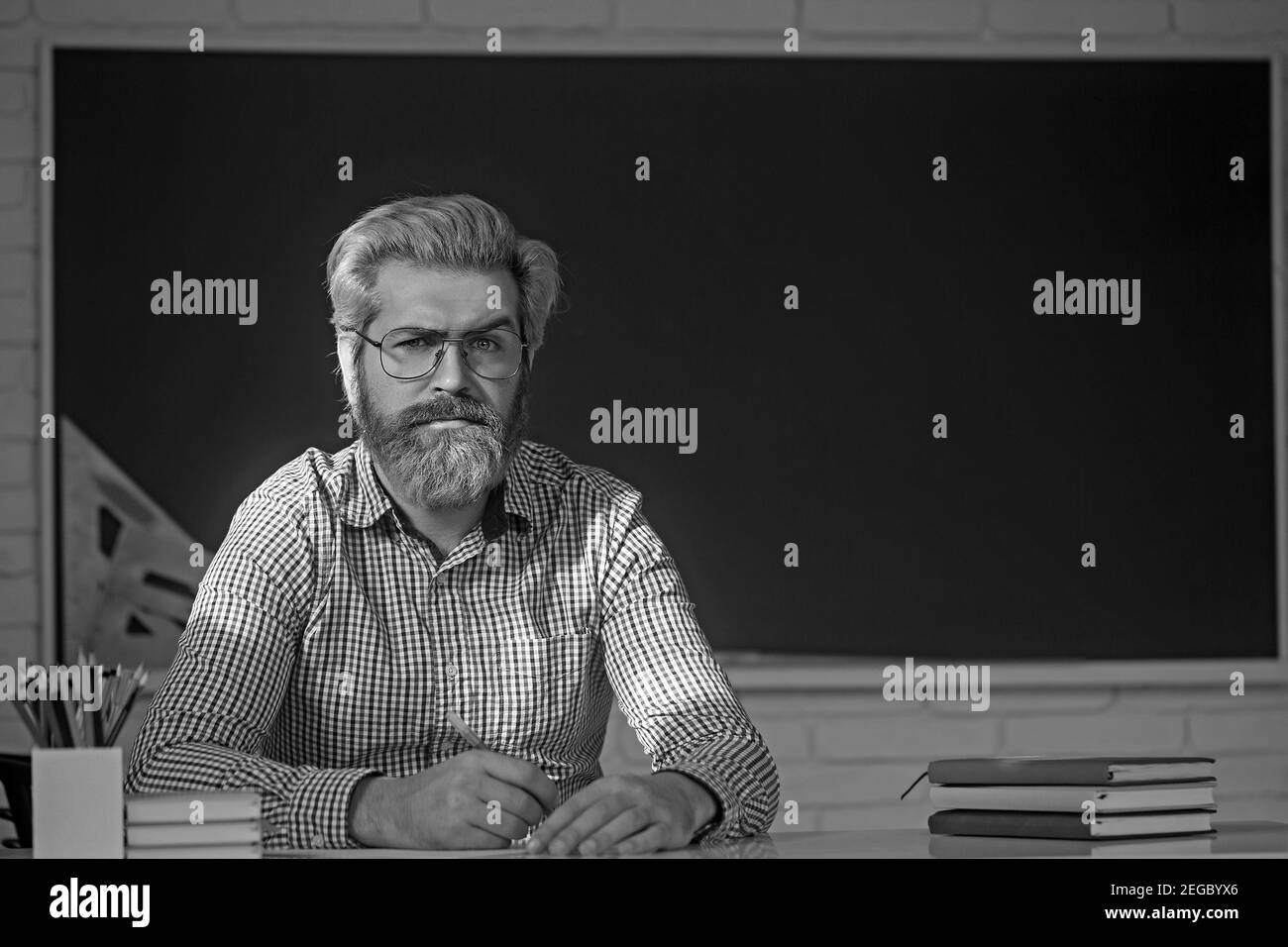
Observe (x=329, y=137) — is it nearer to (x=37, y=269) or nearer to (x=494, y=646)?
(x=37, y=269)

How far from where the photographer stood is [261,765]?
4.91 feet

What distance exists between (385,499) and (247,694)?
307mm

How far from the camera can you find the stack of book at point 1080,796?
125cm

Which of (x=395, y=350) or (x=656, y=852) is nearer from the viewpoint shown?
(x=656, y=852)

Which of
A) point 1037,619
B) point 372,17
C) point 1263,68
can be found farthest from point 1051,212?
point 372,17

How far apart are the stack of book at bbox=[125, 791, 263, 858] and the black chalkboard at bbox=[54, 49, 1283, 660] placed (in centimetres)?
146

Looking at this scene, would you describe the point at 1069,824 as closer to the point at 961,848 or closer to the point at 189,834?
the point at 961,848

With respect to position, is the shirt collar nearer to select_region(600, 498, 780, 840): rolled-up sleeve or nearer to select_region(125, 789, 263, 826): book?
select_region(600, 498, 780, 840): rolled-up sleeve

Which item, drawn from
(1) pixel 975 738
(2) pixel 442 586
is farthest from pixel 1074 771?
(1) pixel 975 738

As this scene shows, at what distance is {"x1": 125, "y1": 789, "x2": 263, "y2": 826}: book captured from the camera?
1173 millimetres

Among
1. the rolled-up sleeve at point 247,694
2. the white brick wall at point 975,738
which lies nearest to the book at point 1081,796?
the rolled-up sleeve at point 247,694

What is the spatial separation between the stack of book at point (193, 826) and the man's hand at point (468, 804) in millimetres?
203

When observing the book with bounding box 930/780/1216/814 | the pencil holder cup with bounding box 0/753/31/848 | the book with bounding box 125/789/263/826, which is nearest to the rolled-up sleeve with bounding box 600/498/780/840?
the book with bounding box 930/780/1216/814

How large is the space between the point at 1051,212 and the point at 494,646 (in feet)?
4.93
